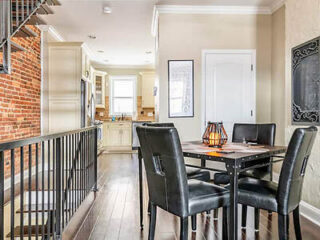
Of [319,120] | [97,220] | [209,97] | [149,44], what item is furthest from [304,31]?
[149,44]

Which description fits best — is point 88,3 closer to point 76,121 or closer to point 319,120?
point 76,121

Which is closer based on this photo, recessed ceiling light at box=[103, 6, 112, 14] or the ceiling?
the ceiling

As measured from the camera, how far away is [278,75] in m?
4.06

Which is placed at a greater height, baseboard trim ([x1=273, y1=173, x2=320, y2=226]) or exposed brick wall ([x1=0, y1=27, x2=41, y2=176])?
exposed brick wall ([x1=0, y1=27, x2=41, y2=176])

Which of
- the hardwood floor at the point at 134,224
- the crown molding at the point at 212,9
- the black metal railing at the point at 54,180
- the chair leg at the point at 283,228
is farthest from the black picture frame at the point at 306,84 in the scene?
the black metal railing at the point at 54,180

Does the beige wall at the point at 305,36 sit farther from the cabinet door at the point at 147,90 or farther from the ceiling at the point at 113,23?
the cabinet door at the point at 147,90

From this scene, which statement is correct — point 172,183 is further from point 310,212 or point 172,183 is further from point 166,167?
point 310,212

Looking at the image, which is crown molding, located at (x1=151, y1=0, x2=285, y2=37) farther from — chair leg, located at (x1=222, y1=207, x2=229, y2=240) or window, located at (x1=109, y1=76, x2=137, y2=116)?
window, located at (x1=109, y1=76, x2=137, y2=116)

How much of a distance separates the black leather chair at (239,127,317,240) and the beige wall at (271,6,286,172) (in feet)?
7.27

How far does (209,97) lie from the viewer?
428cm

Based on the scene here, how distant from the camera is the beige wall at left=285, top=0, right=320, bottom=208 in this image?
2.69m

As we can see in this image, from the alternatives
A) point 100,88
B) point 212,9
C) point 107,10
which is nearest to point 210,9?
point 212,9

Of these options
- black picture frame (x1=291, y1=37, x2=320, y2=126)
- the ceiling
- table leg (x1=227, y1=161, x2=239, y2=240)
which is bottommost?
table leg (x1=227, y1=161, x2=239, y2=240)

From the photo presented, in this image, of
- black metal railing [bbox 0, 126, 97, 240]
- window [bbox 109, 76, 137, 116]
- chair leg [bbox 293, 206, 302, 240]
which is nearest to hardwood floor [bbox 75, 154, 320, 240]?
black metal railing [bbox 0, 126, 97, 240]
